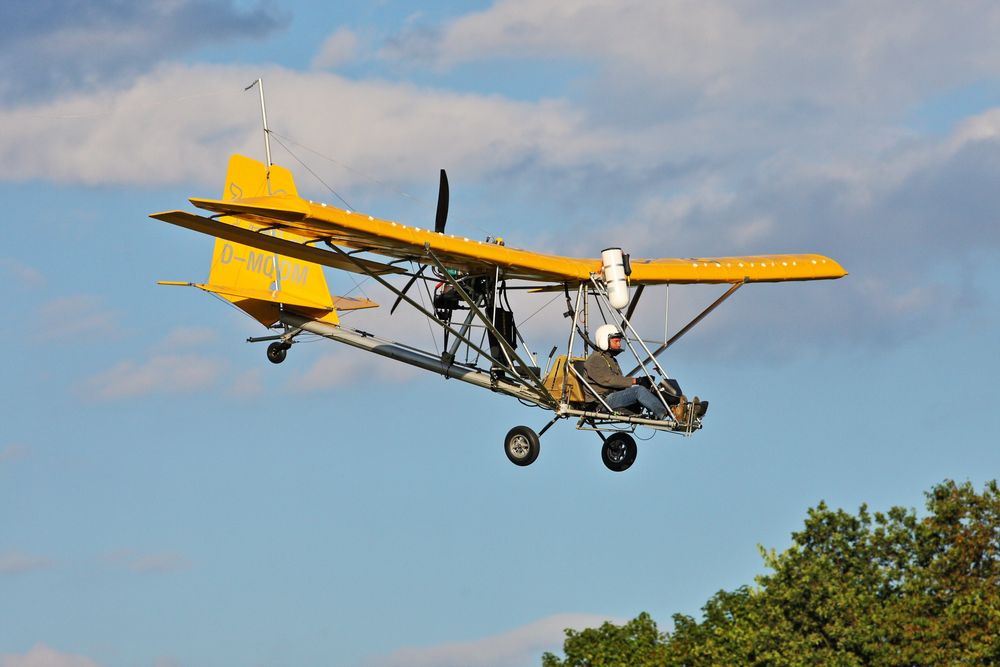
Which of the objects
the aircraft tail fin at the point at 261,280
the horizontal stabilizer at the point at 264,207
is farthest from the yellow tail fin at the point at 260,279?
the horizontal stabilizer at the point at 264,207

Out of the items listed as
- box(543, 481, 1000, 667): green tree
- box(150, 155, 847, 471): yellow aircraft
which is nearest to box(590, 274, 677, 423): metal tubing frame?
box(150, 155, 847, 471): yellow aircraft

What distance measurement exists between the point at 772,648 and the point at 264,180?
25.0m

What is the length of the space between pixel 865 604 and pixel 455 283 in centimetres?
2870

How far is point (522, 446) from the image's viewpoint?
1080 inches

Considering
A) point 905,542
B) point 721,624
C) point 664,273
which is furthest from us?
point 721,624

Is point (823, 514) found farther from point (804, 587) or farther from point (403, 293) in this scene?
point (403, 293)

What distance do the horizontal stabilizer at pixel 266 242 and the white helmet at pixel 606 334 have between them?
333 centimetres

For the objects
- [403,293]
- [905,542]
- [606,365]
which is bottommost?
[606,365]

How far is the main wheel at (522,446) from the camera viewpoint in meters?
27.3

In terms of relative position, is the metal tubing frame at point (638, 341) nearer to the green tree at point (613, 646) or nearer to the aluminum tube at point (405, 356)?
the aluminum tube at point (405, 356)

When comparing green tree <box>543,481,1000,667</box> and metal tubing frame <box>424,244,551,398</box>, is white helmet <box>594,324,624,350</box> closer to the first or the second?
metal tubing frame <box>424,244,551,398</box>

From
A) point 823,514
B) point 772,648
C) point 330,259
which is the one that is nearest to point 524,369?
point 330,259

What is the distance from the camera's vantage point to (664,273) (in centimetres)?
2992

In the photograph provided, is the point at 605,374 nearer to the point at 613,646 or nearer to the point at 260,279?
the point at 260,279
